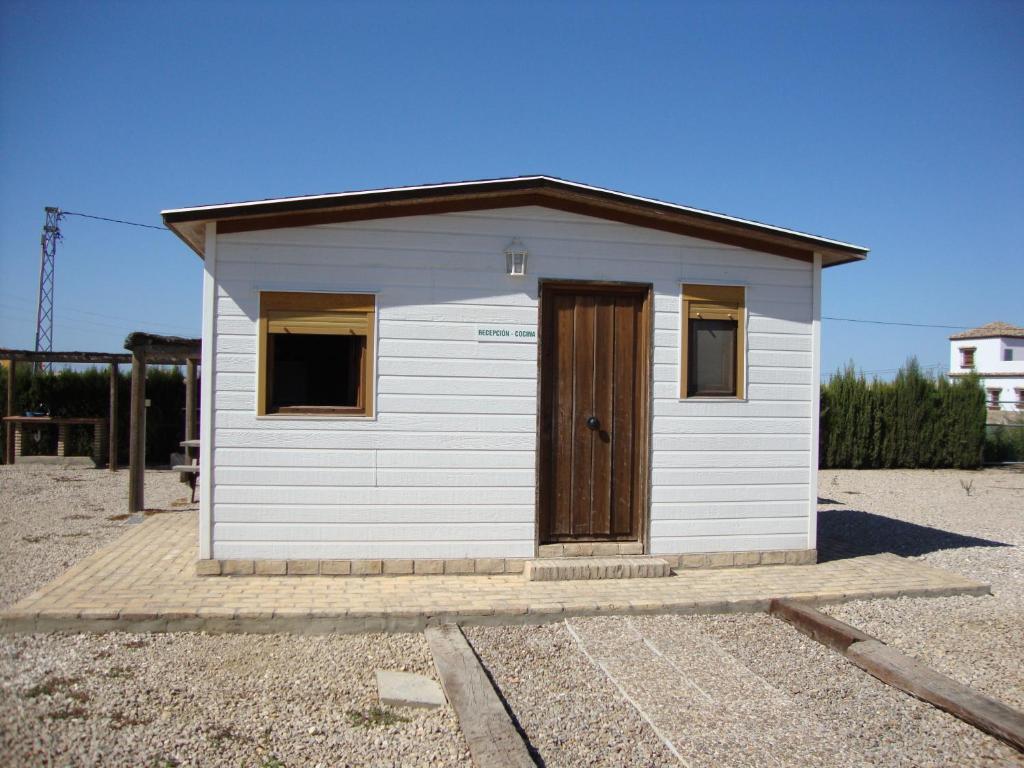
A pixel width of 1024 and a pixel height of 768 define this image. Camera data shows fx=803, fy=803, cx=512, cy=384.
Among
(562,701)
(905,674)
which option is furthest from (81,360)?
(905,674)

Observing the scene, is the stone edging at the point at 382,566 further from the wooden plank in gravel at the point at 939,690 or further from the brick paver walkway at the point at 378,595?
the wooden plank in gravel at the point at 939,690

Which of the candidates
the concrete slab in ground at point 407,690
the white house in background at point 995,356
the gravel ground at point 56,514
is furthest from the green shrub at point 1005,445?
the white house in background at point 995,356

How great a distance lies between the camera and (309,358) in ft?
21.4

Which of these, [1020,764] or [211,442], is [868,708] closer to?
[1020,764]

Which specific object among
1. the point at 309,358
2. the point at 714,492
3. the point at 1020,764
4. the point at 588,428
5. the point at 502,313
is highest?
the point at 502,313

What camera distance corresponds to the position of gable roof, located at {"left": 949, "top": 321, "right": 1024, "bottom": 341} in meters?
47.1

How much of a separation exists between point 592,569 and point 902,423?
15764mm

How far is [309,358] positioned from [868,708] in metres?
4.62

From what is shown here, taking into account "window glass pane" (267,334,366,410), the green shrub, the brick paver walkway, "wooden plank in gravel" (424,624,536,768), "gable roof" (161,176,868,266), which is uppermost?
"gable roof" (161,176,868,266)

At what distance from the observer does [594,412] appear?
22.5 feet

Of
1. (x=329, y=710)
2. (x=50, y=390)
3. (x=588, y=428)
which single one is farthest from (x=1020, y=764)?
(x=50, y=390)

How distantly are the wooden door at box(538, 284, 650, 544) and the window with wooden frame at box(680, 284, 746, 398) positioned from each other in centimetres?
39

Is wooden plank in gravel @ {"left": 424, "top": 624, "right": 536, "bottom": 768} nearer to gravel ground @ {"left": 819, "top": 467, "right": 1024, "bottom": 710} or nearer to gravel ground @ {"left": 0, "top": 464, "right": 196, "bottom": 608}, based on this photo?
gravel ground @ {"left": 819, "top": 467, "right": 1024, "bottom": 710}

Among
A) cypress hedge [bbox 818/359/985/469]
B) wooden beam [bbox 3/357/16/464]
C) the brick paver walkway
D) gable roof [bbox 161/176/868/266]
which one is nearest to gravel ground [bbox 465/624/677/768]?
the brick paver walkway
